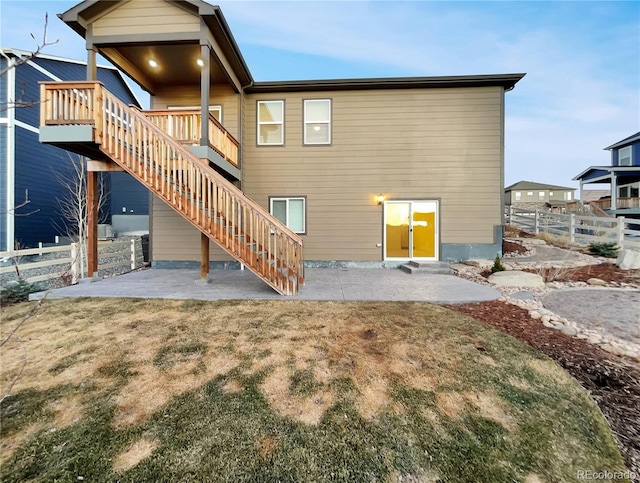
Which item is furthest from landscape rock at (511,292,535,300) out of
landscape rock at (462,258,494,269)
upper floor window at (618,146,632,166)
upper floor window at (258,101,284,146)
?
upper floor window at (618,146,632,166)

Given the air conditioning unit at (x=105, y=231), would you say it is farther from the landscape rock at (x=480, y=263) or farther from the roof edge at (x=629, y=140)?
the roof edge at (x=629, y=140)

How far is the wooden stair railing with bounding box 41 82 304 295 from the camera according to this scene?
5.32 meters

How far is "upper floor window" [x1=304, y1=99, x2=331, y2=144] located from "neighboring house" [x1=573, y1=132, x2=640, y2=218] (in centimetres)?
2146

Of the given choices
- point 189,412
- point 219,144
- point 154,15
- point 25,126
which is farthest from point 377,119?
point 25,126

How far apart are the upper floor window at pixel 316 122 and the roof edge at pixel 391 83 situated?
Result: 51 cm

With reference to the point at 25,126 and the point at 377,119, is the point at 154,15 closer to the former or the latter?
the point at 377,119

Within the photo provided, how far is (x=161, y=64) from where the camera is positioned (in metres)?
7.24

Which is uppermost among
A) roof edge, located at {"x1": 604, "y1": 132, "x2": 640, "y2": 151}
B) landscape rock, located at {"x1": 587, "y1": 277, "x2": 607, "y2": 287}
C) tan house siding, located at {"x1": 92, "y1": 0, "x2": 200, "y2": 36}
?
roof edge, located at {"x1": 604, "y1": 132, "x2": 640, "y2": 151}

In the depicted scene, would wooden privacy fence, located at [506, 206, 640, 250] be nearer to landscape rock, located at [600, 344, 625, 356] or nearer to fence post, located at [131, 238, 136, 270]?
landscape rock, located at [600, 344, 625, 356]

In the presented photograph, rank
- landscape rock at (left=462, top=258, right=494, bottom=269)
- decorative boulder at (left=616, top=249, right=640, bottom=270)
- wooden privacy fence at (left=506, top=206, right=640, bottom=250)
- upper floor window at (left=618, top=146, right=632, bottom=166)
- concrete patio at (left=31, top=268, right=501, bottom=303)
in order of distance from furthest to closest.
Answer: upper floor window at (left=618, top=146, right=632, bottom=166)
wooden privacy fence at (left=506, top=206, right=640, bottom=250)
landscape rock at (left=462, top=258, right=494, bottom=269)
decorative boulder at (left=616, top=249, right=640, bottom=270)
concrete patio at (left=31, top=268, right=501, bottom=303)

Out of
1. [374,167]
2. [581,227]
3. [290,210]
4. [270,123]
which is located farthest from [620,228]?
[270,123]

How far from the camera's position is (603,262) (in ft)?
24.7

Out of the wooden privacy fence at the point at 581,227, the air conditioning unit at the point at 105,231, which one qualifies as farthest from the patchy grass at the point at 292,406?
the air conditioning unit at the point at 105,231

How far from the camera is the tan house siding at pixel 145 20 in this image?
597cm
